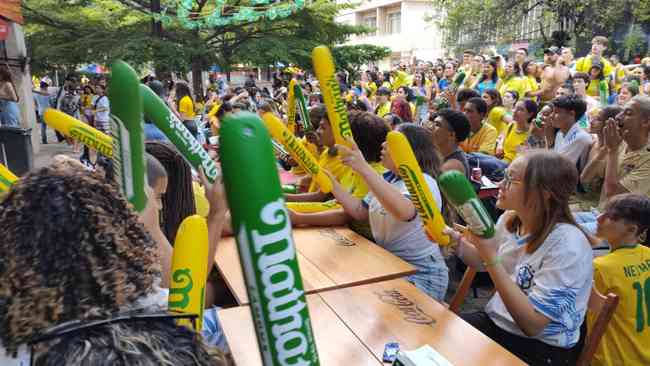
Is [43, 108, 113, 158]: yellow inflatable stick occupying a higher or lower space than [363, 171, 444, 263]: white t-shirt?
higher

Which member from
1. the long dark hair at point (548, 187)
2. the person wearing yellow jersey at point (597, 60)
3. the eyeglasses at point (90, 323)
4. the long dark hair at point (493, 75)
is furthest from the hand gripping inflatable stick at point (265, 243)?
the person wearing yellow jersey at point (597, 60)

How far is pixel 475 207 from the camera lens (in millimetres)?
1562

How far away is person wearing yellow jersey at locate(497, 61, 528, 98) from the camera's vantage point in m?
8.43

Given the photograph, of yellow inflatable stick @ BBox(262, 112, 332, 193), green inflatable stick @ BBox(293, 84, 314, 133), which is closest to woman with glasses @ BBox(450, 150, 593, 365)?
yellow inflatable stick @ BBox(262, 112, 332, 193)

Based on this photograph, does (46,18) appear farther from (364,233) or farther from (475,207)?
(475,207)

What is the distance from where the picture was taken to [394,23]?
40312 mm

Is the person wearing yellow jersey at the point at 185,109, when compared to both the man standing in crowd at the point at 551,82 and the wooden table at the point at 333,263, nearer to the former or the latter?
the wooden table at the point at 333,263

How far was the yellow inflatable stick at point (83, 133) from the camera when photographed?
185 cm

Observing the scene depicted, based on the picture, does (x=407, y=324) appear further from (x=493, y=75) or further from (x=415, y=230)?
(x=493, y=75)

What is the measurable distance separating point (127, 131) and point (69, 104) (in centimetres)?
1278

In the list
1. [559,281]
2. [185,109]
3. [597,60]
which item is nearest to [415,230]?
[559,281]

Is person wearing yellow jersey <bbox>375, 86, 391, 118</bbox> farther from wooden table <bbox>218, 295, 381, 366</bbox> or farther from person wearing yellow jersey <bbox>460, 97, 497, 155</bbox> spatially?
wooden table <bbox>218, 295, 381, 366</bbox>

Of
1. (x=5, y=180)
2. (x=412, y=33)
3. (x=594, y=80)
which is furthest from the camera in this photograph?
(x=412, y=33)

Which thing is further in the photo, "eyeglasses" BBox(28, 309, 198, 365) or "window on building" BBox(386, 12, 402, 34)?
"window on building" BBox(386, 12, 402, 34)
